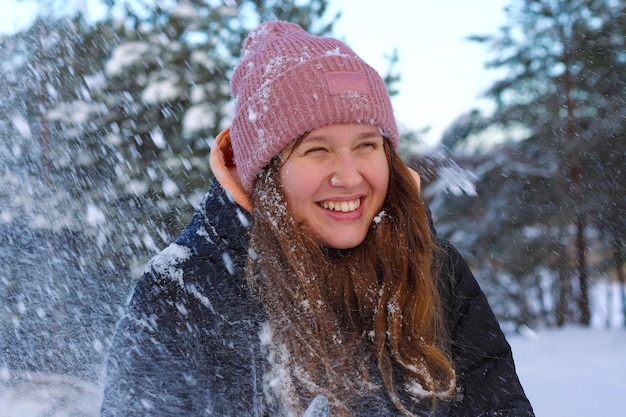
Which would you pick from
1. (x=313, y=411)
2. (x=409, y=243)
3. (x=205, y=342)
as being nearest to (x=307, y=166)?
(x=409, y=243)

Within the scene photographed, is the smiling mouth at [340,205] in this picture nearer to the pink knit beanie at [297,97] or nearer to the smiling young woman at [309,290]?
the smiling young woman at [309,290]

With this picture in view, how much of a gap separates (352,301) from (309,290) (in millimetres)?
177

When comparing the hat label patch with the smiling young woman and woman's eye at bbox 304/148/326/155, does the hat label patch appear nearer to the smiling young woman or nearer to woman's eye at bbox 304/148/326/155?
the smiling young woman

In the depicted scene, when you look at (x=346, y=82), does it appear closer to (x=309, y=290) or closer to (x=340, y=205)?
(x=340, y=205)

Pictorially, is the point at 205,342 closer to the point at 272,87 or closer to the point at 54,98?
the point at 272,87

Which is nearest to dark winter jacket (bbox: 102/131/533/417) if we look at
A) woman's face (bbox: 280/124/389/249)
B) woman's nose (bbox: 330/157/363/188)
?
woman's face (bbox: 280/124/389/249)

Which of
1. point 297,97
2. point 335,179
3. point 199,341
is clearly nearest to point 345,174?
point 335,179

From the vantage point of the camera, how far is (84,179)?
6566 millimetres

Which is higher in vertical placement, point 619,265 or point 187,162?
point 187,162

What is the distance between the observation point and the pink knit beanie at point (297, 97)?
1.89 metres

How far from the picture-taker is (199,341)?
5.81ft

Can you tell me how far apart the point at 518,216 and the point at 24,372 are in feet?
27.0

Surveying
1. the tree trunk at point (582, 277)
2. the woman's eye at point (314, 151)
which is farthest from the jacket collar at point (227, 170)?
the tree trunk at point (582, 277)

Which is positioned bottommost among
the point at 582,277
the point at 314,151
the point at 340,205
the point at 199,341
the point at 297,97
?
the point at 199,341
